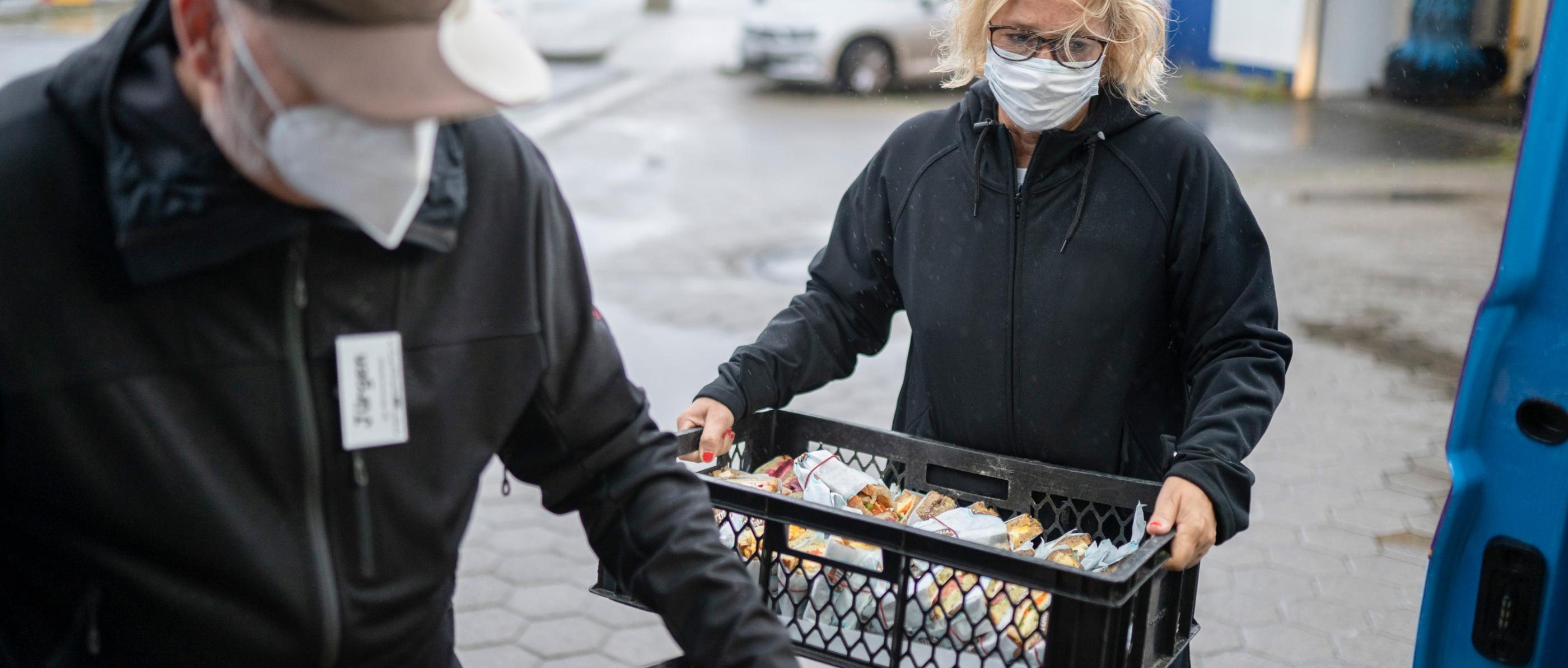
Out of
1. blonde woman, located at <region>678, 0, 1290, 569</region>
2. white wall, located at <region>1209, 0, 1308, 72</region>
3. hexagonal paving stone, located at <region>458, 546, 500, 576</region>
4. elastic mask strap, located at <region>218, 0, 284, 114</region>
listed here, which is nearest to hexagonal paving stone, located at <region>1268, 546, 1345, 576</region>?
blonde woman, located at <region>678, 0, 1290, 569</region>

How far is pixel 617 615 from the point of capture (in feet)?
14.5

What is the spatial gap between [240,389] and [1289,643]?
370 centimetres

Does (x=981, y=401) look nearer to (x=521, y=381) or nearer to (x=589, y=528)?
(x=589, y=528)

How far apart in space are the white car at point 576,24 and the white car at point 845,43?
3865 millimetres

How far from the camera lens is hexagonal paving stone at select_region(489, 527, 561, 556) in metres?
4.85

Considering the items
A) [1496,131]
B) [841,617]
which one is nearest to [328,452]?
[841,617]

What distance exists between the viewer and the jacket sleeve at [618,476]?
1.70 meters

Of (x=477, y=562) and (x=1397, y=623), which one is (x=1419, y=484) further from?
(x=477, y=562)

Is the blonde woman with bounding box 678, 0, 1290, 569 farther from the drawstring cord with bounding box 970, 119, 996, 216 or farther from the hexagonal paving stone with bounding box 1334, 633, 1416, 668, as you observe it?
the hexagonal paving stone with bounding box 1334, 633, 1416, 668

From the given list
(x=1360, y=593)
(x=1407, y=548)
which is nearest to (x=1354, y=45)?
(x=1407, y=548)

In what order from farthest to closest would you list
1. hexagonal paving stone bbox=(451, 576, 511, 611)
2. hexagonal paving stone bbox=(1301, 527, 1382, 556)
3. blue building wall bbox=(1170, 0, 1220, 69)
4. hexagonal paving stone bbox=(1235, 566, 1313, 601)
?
blue building wall bbox=(1170, 0, 1220, 69), hexagonal paving stone bbox=(1301, 527, 1382, 556), hexagonal paving stone bbox=(1235, 566, 1313, 601), hexagonal paving stone bbox=(451, 576, 511, 611)

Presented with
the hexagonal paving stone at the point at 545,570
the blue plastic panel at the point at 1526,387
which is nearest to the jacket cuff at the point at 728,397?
the blue plastic panel at the point at 1526,387

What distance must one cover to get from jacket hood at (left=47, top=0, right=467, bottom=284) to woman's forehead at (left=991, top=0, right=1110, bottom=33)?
1.54 meters

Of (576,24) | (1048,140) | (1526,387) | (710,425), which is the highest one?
(1048,140)
